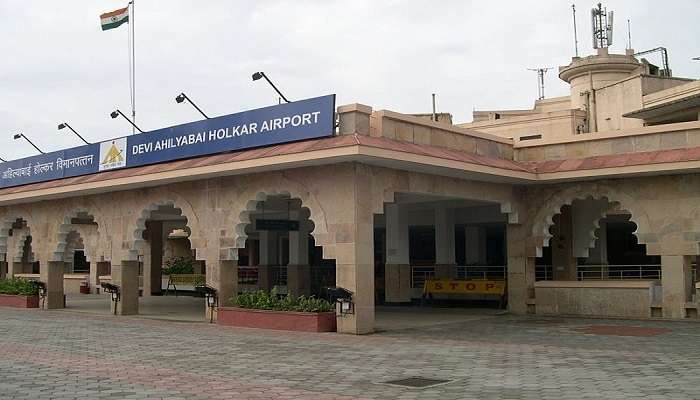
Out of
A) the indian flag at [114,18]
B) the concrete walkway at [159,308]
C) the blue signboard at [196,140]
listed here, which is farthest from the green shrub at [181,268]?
the indian flag at [114,18]

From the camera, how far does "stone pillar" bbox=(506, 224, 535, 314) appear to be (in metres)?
20.4

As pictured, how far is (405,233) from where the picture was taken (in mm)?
25281

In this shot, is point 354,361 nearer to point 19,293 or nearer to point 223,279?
point 223,279

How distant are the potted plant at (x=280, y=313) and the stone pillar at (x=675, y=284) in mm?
8623

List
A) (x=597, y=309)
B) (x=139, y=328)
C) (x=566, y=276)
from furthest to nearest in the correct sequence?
1. (x=566, y=276)
2. (x=597, y=309)
3. (x=139, y=328)

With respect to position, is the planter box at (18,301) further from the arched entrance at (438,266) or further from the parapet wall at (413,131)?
the parapet wall at (413,131)

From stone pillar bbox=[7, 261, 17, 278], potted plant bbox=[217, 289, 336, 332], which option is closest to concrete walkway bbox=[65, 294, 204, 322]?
potted plant bbox=[217, 289, 336, 332]

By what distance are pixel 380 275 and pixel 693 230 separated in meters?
15.8

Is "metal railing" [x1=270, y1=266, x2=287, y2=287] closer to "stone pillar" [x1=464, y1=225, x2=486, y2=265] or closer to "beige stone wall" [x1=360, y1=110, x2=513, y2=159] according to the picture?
"stone pillar" [x1=464, y1=225, x2=486, y2=265]

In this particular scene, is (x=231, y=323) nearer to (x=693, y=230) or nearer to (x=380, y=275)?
(x=693, y=230)

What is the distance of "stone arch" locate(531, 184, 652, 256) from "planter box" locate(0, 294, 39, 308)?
16.8 metres

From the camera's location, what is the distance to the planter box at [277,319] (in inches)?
618

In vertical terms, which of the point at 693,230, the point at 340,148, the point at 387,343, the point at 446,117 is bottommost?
the point at 387,343

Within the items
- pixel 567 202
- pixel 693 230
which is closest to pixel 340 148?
pixel 567 202
